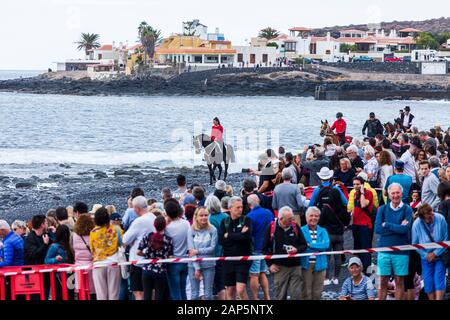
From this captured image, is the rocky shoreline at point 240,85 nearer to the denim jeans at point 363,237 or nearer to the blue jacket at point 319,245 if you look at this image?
the denim jeans at point 363,237

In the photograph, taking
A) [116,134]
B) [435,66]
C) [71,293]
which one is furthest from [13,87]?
[71,293]

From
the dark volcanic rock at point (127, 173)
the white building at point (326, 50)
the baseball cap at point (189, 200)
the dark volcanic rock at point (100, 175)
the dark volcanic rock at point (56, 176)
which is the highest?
the white building at point (326, 50)

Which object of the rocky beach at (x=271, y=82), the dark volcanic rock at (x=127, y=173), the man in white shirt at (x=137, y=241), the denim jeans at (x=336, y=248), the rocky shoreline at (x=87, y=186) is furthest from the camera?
the rocky beach at (x=271, y=82)

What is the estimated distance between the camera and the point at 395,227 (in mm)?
10766

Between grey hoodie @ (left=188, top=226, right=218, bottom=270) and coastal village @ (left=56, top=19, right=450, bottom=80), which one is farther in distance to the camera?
coastal village @ (left=56, top=19, right=450, bottom=80)

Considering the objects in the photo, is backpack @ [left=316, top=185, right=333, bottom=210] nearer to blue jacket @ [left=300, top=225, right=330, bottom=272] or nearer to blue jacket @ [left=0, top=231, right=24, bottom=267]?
blue jacket @ [left=300, top=225, right=330, bottom=272]

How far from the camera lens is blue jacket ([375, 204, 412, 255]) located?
35.4 feet

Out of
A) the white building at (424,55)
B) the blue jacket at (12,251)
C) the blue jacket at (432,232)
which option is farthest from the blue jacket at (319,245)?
the white building at (424,55)

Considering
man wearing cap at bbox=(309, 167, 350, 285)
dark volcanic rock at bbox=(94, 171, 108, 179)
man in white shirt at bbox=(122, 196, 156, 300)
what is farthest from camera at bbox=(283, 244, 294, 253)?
dark volcanic rock at bbox=(94, 171, 108, 179)

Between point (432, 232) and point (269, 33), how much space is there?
564 feet

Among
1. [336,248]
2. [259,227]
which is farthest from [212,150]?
[259,227]

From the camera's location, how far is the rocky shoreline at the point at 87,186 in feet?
81.8

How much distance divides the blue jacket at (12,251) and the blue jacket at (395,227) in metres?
4.28
